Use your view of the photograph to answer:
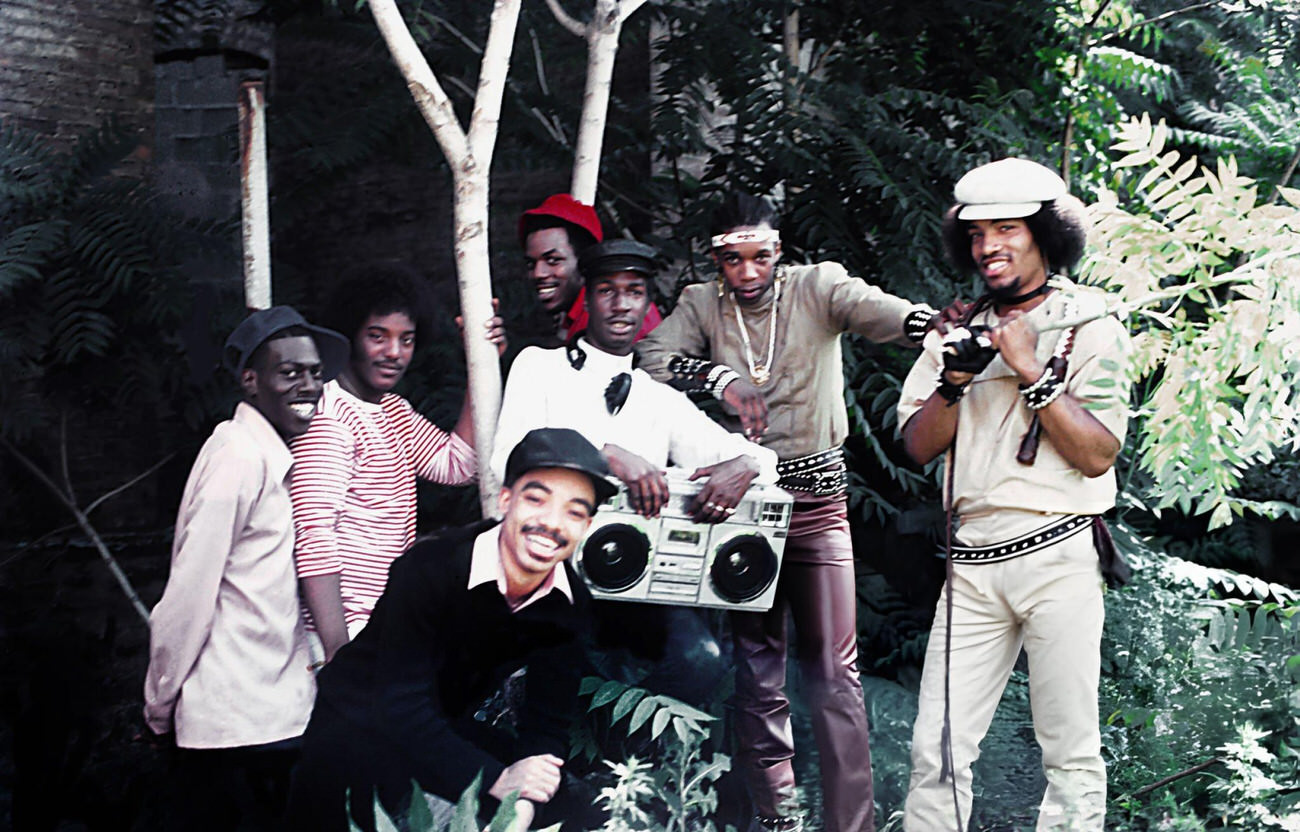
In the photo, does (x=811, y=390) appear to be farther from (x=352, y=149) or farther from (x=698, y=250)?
(x=352, y=149)

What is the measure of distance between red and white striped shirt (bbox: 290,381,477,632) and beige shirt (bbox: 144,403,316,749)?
0.24ft

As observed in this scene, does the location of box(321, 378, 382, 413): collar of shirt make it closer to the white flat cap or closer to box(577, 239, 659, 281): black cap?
box(577, 239, 659, 281): black cap

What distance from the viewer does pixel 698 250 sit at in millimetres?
5711

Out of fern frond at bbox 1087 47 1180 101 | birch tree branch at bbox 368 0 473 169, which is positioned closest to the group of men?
birch tree branch at bbox 368 0 473 169

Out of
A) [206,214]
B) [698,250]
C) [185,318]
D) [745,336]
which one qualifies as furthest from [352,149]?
[745,336]

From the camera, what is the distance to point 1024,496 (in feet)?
14.7

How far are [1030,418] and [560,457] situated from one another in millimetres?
1568

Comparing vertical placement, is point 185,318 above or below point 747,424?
above

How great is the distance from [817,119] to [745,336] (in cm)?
135

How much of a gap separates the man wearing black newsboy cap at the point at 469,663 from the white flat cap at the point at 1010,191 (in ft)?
5.06

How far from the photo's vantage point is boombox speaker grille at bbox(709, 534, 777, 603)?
4.80 metres

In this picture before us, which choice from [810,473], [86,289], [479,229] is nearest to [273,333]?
[479,229]

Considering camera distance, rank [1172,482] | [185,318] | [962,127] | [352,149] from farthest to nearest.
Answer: [962,127] < [352,149] < [185,318] < [1172,482]

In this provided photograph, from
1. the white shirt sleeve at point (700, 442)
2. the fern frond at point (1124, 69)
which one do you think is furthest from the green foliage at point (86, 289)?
the fern frond at point (1124, 69)
